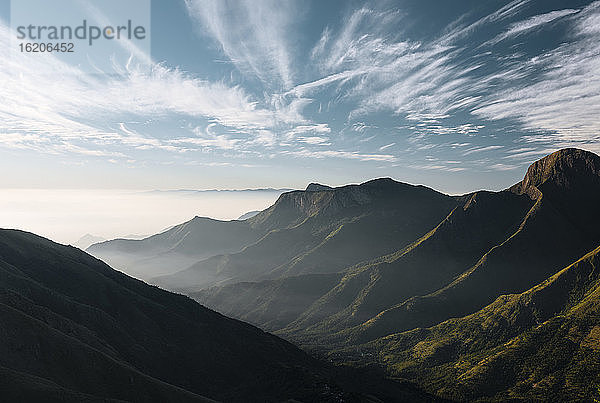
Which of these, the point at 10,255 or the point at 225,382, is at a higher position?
the point at 10,255

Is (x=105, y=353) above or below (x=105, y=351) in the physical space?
above

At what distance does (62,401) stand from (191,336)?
111048 millimetres

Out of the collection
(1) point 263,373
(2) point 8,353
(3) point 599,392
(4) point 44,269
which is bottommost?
(3) point 599,392

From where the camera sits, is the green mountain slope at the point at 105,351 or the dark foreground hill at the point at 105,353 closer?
the dark foreground hill at the point at 105,353

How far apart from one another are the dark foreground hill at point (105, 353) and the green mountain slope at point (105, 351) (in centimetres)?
33

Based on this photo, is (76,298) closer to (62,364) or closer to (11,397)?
(62,364)

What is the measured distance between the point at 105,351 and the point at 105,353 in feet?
21.9

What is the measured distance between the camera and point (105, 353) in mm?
125812

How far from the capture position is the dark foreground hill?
102938mm

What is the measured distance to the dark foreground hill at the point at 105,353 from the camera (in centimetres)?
10294

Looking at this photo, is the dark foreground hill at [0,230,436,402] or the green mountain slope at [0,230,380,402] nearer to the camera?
the dark foreground hill at [0,230,436,402]

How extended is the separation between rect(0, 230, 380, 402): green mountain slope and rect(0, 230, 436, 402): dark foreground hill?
326 mm

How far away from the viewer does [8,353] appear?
100562mm

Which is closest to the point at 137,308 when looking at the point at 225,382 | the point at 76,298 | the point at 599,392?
the point at 76,298
